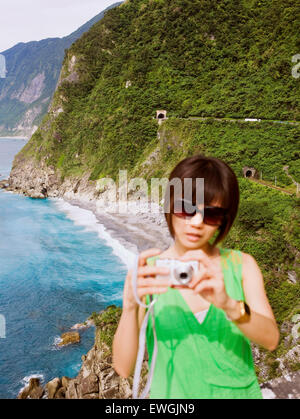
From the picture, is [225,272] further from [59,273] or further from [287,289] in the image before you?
[59,273]

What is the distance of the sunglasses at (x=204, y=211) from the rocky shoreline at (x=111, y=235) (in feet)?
7.57

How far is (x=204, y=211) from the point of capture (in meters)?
1.61

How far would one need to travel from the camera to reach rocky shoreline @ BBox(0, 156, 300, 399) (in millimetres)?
8169

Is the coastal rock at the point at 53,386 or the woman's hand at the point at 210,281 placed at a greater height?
the woman's hand at the point at 210,281

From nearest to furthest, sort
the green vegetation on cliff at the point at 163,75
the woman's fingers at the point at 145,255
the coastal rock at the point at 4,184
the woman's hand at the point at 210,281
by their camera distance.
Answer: the woman's hand at the point at 210,281
the woman's fingers at the point at 145,255
the green vegetation on cliff at the point at 163,75
the coastal rock at the point at 4,184

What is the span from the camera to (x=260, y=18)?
4969 cm

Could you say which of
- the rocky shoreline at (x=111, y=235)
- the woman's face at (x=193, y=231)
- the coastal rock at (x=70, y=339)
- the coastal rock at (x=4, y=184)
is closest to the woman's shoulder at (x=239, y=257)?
the woman's face at (x=193, y=231)

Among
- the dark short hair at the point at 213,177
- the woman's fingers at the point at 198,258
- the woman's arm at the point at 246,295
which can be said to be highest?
the dark short hair at the point at 213,177

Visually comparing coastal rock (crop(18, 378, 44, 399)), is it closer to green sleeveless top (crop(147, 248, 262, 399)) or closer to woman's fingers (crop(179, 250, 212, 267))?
green sleeveless top (crop(147, 248, 262, 399))

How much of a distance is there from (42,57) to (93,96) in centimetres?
15787

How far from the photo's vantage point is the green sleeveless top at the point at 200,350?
1.58m

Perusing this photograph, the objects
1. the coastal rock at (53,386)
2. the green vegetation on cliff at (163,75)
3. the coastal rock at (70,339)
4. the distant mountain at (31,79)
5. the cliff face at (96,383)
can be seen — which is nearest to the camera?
the cliff face at (96,383)

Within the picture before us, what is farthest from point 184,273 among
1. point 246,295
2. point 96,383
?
point 96,383

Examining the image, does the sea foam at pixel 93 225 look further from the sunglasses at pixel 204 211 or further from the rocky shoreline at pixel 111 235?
the sunglasses at pixel 204 211
